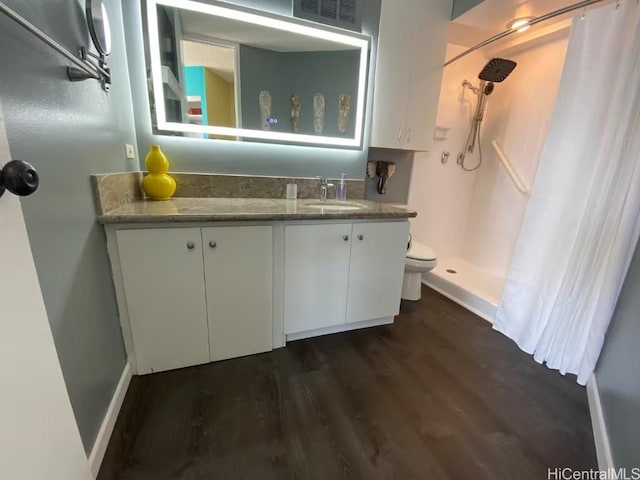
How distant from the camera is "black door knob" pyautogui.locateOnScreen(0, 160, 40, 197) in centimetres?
50

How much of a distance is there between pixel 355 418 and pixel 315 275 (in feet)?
2.41

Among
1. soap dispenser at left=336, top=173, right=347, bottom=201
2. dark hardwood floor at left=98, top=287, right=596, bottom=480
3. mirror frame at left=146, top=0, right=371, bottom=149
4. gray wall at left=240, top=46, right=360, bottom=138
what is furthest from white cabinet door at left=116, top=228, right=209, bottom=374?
soap dispenser at left=336, top=173, right=347, bottom=201

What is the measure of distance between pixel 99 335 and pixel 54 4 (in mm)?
1138

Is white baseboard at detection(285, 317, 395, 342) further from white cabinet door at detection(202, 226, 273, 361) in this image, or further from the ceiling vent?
the ceiling vent

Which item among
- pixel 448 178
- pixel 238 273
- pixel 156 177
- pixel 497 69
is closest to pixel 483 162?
pixel 448 178

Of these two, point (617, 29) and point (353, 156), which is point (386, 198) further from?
point (617, 29)

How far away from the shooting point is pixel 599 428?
48.3 inches

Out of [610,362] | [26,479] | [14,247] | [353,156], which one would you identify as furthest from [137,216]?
[610,362]

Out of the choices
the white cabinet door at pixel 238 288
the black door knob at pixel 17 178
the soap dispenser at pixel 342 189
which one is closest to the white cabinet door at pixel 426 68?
the soap dispenser at pixel 342 189

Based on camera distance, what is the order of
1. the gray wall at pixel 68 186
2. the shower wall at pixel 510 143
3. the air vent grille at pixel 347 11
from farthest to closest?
1. the shower wall at pixel 510 143
2. the air vent grille at pixel 347 11
3. the gray wall at pixel 68 186

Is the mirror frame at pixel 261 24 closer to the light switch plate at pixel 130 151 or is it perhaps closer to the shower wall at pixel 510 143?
the light switch plate at pixel 130 151

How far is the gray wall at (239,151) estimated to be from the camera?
5.20 feet

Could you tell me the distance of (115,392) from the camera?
1.24m

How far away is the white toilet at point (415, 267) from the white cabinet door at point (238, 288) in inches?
45.1
